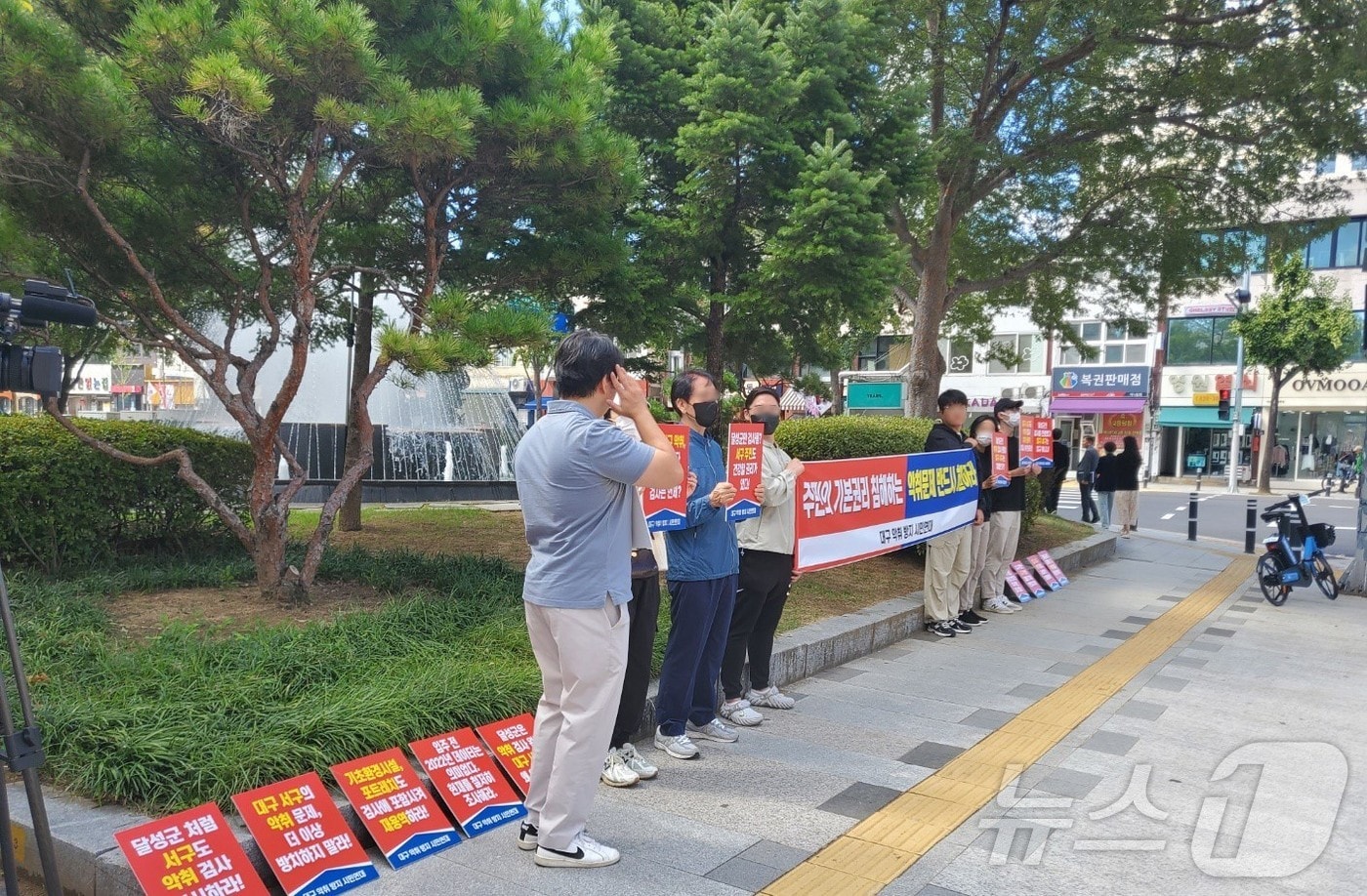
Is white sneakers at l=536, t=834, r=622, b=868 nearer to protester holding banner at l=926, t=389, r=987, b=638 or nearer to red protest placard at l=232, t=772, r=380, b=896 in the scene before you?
red protest placard at l=232, t=772, r=380, b=896

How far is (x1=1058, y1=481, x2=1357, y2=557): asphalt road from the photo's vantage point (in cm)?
1866

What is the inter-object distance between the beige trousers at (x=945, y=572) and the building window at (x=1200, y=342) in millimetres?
33810

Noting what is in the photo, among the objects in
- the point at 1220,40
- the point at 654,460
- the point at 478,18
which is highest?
the point at 1220,40

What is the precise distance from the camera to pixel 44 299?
3178mm

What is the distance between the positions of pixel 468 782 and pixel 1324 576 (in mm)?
10305

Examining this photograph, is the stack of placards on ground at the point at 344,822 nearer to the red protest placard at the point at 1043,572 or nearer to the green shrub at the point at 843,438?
the green shrub at the point at 843,438

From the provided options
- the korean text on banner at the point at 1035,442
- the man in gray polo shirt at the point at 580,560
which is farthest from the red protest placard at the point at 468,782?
the korean text on banner at the point at 1035,442

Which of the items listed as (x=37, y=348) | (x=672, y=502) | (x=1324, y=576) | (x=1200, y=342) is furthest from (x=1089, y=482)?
(x=1200, y=342)

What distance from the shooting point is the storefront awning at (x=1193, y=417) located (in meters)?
36.7

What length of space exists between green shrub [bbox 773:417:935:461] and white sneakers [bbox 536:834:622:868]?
6.11m

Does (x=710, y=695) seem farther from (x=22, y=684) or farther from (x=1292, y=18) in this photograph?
(x=1292, y=18)

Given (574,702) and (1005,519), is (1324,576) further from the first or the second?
(574,702)

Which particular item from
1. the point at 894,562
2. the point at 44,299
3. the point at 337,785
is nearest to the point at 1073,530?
the point at 894,562

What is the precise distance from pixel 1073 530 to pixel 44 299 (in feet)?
44.2
